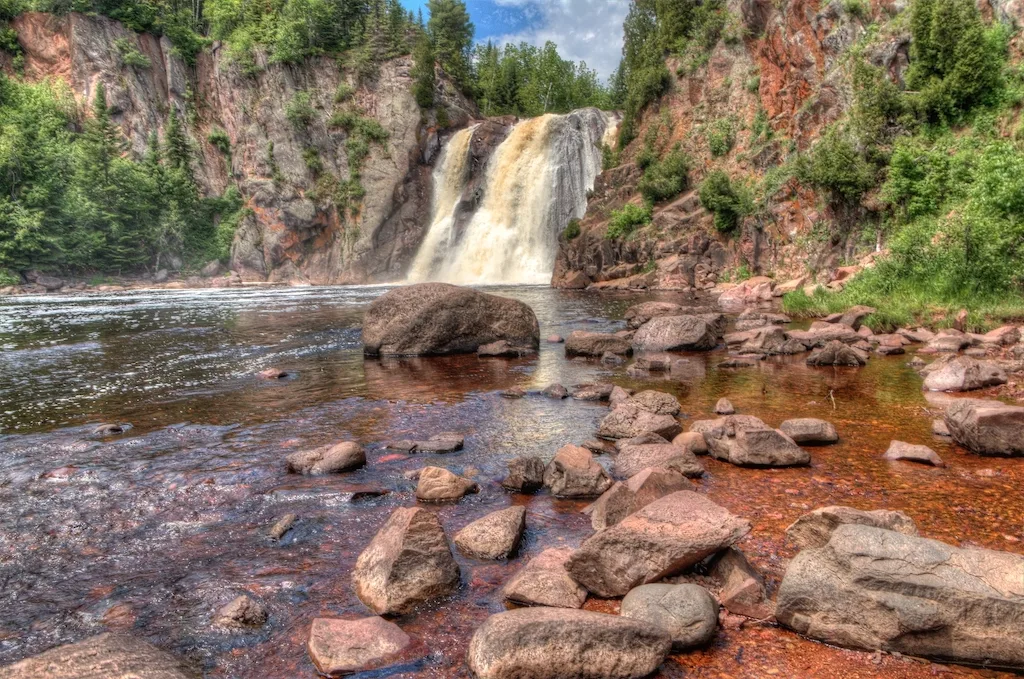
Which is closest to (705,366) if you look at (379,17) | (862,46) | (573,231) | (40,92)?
(862,46)

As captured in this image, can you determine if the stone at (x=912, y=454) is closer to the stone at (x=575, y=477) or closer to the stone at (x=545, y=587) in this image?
the stone at (x=575, y=477)

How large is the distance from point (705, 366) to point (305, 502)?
8.72 metres

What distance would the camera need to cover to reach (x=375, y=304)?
1562 centimetres

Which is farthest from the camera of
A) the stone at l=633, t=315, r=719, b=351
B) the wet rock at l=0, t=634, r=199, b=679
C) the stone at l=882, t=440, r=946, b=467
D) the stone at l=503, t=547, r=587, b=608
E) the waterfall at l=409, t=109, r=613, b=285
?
the waterfall at l=409, t=109, r=613, b=285

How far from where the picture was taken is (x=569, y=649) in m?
3.30

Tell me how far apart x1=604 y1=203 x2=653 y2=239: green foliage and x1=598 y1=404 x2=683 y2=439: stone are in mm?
29234

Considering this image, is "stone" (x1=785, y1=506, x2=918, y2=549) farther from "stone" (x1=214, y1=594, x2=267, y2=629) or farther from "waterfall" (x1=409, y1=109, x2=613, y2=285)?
"waterfall" (x1=409, y1=109, x2=613, y2=285)

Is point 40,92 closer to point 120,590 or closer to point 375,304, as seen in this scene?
point 375,304

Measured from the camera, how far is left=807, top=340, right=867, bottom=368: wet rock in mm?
11625

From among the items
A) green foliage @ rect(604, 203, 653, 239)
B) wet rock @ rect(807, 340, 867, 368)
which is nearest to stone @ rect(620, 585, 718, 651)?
wet rock @ rect(807, 340, 867, 368)

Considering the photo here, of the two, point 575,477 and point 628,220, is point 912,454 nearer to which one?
point 575,477

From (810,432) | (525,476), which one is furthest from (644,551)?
(810,432)

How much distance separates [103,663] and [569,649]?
2.34 meters

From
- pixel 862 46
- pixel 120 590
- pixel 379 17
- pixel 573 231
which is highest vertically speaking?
pixel 379 17
